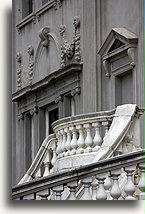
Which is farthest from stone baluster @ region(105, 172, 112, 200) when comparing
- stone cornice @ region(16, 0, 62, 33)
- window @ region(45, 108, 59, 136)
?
stone cornice @ region(16, 0, 62, 33)

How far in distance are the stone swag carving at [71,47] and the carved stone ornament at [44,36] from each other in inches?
4.8

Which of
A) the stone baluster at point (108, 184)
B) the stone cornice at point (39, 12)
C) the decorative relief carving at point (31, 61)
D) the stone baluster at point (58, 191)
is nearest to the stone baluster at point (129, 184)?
the stone baluster at point (108, 184)

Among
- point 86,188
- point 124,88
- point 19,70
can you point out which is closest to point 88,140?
point 124,88

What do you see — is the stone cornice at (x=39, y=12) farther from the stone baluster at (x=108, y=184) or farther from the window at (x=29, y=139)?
the stone baluster at (x=108, y=184)

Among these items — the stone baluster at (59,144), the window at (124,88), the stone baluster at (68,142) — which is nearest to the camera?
the stone baluster at (68,142)

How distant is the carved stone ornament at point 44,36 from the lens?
952 centimetres

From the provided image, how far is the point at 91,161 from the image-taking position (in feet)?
24.1

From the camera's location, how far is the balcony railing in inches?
245

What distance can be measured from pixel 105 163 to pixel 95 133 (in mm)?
1296

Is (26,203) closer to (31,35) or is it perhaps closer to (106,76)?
(106,76)

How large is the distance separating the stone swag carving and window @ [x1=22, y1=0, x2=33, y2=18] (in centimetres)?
30

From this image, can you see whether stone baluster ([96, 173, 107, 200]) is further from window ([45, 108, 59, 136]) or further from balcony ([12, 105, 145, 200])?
window ([45, 108, 59, 136])

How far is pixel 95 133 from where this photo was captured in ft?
24.8

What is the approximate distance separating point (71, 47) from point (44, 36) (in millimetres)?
301
